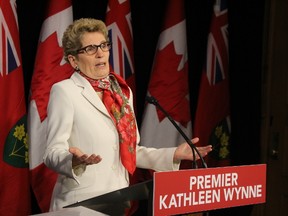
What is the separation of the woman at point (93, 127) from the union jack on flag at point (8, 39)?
59cm

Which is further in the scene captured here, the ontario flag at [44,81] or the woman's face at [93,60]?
the ontario flag at [44,81]

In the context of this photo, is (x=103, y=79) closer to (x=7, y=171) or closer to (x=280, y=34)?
(x=7, y=171)

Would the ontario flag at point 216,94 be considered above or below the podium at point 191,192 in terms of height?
above

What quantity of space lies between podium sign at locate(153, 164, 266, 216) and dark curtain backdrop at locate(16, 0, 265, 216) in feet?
5.12

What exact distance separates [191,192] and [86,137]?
1.83 ft

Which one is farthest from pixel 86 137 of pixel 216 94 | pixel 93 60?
pixel 216 94

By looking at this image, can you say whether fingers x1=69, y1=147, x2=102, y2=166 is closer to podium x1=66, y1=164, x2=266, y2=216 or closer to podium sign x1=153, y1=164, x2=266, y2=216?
podium x1=66, y1=164, x2=266, y2=216

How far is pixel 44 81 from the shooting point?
2178 mm

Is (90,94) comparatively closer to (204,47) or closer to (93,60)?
(93,60)

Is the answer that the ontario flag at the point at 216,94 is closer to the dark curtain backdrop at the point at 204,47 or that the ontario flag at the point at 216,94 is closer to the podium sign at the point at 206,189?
the dark curtain backdrop at the point at 204,47

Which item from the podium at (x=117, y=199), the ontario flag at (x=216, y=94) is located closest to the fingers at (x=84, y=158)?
the podium at (x=117, y=199)

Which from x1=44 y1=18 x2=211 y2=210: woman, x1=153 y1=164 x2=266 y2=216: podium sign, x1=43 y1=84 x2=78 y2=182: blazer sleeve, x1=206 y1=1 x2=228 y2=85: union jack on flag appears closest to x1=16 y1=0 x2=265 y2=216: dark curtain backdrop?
x1=206 y1=1 x2=228 y2=85: union jack on flag

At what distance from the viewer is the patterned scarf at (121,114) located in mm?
1530

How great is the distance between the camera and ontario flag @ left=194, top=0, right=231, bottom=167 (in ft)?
9.11
